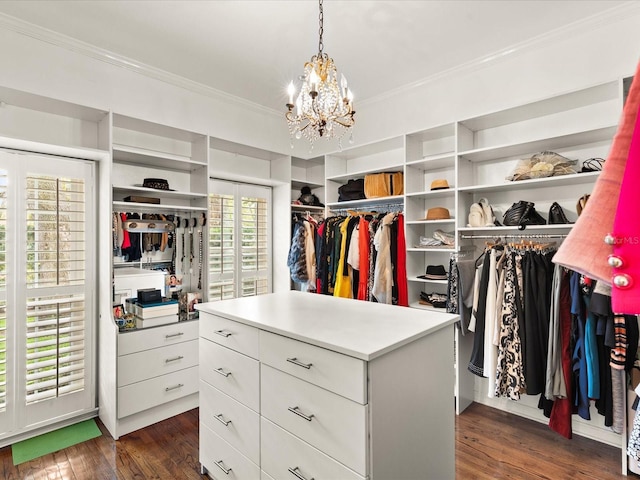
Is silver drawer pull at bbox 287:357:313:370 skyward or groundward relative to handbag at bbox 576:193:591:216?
groundward

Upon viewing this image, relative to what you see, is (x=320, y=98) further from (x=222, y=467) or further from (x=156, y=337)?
(x=156, y=337)

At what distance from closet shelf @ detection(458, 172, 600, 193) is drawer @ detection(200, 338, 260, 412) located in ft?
7.41

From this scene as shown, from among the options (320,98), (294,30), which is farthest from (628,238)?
(294,30)

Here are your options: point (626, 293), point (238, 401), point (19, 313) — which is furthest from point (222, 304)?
point (626, 293)

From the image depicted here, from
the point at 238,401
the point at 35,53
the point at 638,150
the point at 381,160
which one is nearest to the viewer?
the point at 638,150

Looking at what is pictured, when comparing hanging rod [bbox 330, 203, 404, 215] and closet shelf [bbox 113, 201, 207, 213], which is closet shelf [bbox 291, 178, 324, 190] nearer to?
hanging rod [bbox 330, 203, 404, 215]

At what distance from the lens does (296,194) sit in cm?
453

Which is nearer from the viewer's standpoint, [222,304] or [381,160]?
[222,304]

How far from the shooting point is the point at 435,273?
3273mm

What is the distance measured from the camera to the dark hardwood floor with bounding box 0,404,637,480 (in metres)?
2.18

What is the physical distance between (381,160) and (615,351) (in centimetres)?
268

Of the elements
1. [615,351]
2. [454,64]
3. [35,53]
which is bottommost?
[615,351]

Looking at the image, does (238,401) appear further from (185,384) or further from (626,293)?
(626,293)

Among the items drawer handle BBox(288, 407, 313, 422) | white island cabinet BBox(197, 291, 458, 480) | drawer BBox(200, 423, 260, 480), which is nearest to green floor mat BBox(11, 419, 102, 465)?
drawer BBox(200, 423, 260, 480)
